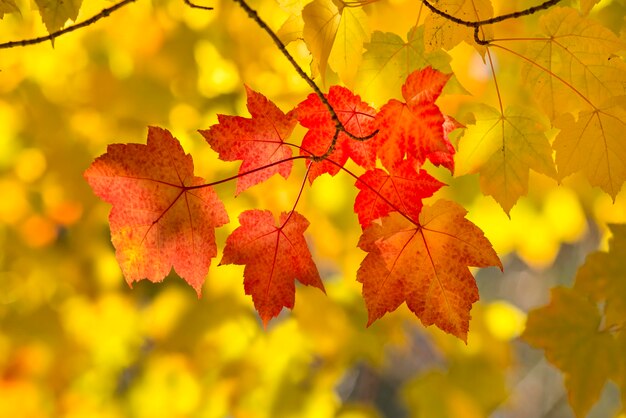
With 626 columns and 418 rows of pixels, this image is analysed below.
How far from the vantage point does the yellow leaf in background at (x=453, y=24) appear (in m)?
0.63

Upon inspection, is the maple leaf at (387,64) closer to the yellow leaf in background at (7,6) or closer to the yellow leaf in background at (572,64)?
the yellow leaf in background at (572,64)

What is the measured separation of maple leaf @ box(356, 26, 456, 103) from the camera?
0.75 metres

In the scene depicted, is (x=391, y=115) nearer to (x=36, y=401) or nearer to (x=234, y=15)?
(x=234, y=15)

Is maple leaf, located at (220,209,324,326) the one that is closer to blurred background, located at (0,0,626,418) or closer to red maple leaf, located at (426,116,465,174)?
red maple leaf, located at (426,116,465,174)

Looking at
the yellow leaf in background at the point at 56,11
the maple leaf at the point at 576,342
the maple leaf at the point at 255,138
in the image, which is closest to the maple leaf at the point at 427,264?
the maple leaf at the point at 255,138

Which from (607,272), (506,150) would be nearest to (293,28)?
(506,150)

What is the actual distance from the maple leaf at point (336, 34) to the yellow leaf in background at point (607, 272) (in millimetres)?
572

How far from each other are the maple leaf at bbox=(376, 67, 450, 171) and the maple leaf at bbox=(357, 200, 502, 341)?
0.23ft

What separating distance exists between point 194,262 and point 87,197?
124cm

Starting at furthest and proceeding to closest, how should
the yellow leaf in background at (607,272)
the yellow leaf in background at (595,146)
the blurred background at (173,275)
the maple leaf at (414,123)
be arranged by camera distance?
1. the blurred background at (173,275)
2. the yellow leaf in background at (607,272)
3. the yellow leaf in background at (595,146)
4. the maple leaf at (414,123)

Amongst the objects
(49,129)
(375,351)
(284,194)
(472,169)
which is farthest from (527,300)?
(472,169)

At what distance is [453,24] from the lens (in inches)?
25.0

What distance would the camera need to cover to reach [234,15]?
172cm

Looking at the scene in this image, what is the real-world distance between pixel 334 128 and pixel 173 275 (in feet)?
4.20
